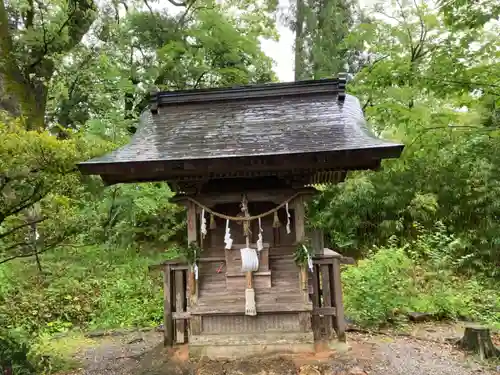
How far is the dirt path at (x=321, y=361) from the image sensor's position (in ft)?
17.3

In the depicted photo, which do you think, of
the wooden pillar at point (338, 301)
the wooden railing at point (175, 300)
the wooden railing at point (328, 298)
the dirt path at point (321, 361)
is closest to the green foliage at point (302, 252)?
the wooden railing at point (328, 298)

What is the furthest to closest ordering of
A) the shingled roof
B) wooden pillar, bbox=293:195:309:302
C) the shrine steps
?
1. wooden pillar, bbox=293:195:309:302
2. the shrine steps
3. the shingled roof

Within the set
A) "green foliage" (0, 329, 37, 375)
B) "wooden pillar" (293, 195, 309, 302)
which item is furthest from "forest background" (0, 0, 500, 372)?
"wooden pillar" (293, 195, 309, 302)

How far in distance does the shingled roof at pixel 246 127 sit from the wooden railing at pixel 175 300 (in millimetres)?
1903

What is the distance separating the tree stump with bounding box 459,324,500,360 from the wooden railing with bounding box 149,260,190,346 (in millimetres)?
4324

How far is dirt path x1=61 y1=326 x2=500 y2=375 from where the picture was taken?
529cm

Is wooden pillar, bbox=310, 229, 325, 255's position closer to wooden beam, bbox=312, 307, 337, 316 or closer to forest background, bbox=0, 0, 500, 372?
wooden beam, bbox=312, 307, 337, 316

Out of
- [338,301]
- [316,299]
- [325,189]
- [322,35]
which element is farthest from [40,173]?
[322,35]

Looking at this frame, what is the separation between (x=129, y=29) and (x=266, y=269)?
10.5m

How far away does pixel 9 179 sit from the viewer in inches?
194

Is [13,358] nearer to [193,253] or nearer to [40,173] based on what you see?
[40,173]

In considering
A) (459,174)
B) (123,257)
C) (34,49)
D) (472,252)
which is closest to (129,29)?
(34,49)

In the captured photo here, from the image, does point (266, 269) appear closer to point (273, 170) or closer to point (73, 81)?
point (273, 170)

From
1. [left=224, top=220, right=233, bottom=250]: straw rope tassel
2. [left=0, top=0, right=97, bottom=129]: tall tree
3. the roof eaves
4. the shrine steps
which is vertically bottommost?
the shrine steps
